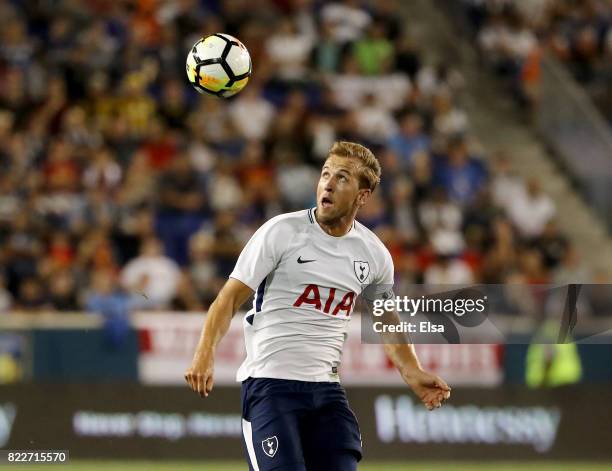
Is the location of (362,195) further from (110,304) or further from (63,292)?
(63,292)

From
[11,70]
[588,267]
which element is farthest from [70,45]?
[588,267]

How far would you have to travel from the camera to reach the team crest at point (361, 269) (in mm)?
6539

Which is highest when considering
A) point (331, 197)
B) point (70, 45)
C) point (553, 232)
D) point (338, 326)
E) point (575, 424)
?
point (70, 45)

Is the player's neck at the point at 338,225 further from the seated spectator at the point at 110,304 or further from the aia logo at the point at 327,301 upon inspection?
the seated spectator at the point at 110,304

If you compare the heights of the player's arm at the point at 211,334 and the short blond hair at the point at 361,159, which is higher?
the short blond hair at the point at 361,159

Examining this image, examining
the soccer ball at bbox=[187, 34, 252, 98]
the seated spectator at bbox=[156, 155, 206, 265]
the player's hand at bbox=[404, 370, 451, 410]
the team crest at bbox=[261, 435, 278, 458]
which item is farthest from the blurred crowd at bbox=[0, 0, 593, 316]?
the team crest at bbox=[261, 435, 278, 458]

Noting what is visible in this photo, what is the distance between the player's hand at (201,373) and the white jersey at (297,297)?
0.47 metres

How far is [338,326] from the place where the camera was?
654cm

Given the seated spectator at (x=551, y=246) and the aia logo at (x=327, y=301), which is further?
the seated spectator at (x=551, y=246)

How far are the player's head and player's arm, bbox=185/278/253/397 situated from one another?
60 cm

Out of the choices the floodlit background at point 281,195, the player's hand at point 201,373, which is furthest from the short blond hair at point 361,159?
the floodlit background at point 281,195

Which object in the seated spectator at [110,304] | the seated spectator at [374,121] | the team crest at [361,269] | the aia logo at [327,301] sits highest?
the seated spectator at [374,121]

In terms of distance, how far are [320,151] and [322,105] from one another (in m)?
0.92

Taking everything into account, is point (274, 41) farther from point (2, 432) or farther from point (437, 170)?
point (2, 432)
